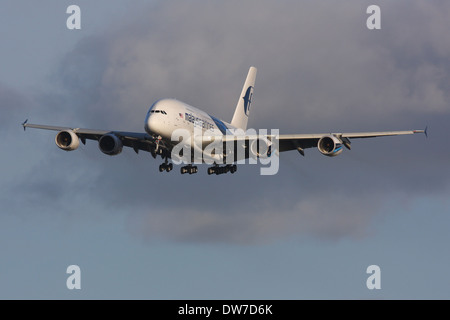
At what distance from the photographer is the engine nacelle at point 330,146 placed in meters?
60.7

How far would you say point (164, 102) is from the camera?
6197 cm

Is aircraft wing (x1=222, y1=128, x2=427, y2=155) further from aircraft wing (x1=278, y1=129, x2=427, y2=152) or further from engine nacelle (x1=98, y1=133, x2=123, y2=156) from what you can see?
engine nacelle (x1=98, y1=133, x2=123, y2=156)

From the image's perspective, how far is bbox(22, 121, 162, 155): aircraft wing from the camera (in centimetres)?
6681

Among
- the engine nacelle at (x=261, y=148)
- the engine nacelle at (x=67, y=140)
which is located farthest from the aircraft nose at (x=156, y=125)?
the engine nacelle at (x=67, y=140)

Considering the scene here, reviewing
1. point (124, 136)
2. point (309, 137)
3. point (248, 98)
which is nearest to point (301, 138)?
point (309, 137)

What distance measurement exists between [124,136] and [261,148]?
12.4 metres

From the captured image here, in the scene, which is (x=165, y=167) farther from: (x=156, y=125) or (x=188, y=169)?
(x=156, y=125)

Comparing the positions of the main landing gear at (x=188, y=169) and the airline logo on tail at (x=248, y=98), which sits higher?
the airline logo on tail at (x=248, y=98)

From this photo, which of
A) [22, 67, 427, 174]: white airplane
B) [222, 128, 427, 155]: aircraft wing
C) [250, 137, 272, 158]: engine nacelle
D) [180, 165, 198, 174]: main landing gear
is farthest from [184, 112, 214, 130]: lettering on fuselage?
[250, 137, 272, 158]: engine nacelle

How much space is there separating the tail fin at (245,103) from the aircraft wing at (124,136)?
20212mm

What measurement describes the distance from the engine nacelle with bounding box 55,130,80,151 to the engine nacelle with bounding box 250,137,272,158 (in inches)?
617

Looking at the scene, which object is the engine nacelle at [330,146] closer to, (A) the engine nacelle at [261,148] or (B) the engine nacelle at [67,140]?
(A) the engine nacelle at [261,148]

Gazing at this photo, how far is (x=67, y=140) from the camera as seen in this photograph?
67.2 m
